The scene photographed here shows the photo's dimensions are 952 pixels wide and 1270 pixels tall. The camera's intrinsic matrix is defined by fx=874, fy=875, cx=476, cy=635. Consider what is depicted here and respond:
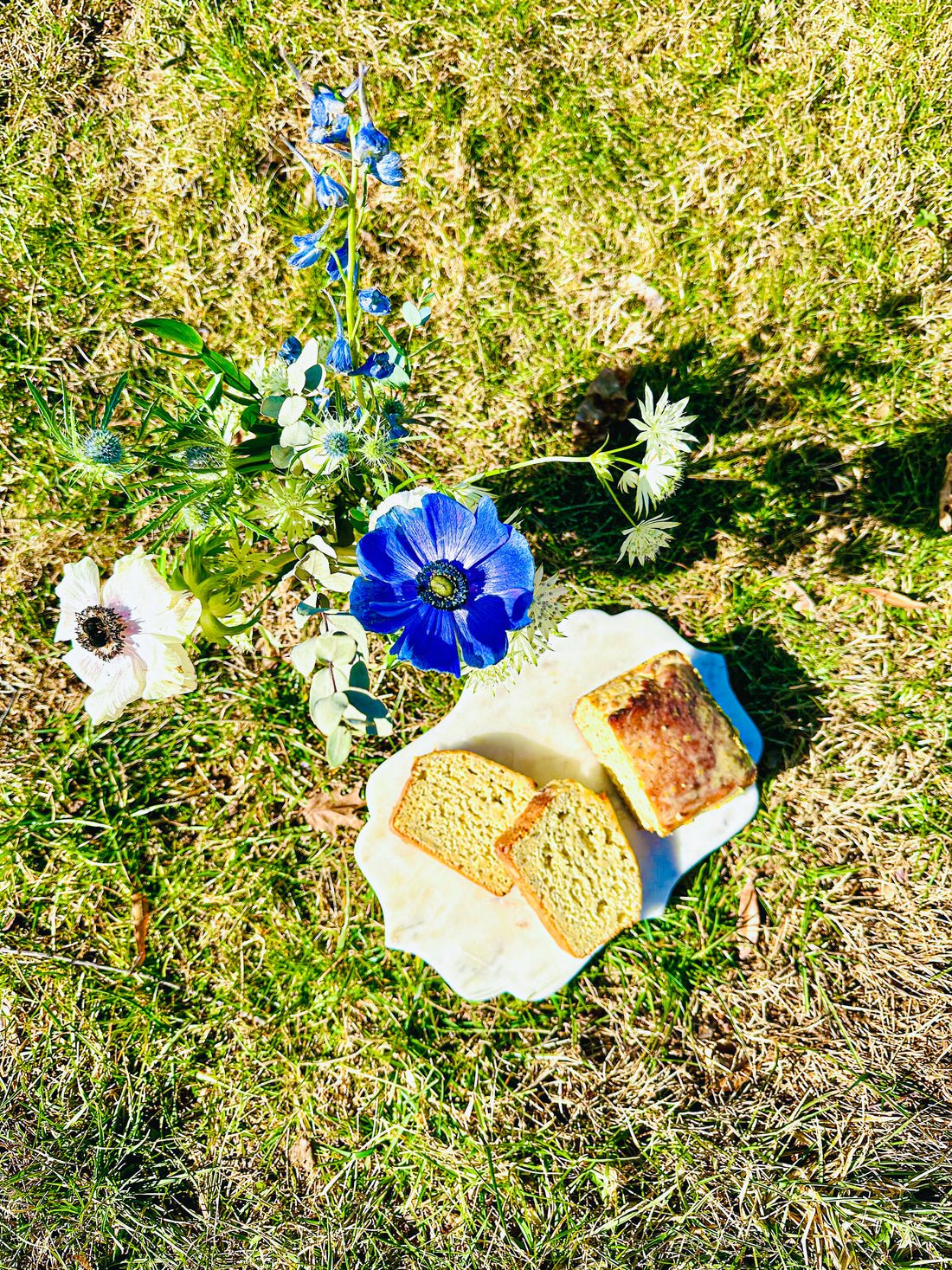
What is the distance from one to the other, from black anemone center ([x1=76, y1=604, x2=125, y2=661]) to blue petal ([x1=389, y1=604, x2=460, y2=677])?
0.45 m

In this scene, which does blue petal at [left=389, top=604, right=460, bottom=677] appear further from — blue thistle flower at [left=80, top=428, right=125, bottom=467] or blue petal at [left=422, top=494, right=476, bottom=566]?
blue thistle flower at [left=80, top=428, right=125, bottom=467]

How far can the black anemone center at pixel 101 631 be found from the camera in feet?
4.43

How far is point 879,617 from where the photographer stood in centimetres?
218

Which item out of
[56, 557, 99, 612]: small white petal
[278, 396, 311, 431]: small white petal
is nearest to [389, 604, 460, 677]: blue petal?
[278, 396, 311, 431]: small white petal

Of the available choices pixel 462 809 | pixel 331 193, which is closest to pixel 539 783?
pixel 462 809

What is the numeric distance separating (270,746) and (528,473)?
3.11 ft

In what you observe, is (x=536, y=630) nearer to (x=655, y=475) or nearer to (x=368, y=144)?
(x=655, y=475)

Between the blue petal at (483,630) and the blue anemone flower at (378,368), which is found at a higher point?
the blue anemone flower at (378,368)

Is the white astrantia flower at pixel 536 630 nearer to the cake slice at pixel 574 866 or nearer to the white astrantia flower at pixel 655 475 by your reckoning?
the white astrantia flower at pixel 655 475

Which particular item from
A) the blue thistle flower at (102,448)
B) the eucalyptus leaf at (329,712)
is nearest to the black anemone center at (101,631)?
the blue thistle flower at (102,448)

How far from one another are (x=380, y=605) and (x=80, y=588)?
530mm

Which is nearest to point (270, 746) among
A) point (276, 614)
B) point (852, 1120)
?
point (276, 614)

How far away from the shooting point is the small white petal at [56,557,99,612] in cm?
139

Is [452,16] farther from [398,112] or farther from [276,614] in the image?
[276,614]
